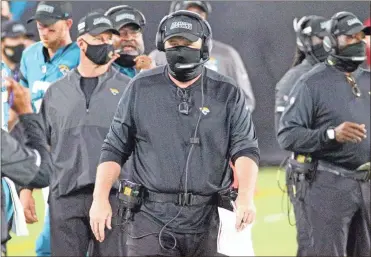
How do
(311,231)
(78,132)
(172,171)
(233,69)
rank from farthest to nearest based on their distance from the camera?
(233,69) → (311,231) → (78,132) → (172,171)

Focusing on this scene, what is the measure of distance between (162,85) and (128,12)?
2016mm

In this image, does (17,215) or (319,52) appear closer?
(17,215)

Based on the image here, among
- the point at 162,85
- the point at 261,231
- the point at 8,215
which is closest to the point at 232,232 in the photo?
the point at 162,85

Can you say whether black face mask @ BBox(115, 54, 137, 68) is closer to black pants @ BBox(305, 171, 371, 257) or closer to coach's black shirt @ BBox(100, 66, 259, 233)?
black pants @ BBox(305, 171, 371, 257)

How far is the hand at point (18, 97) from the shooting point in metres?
4.23

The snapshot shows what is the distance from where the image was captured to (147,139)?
566 cm

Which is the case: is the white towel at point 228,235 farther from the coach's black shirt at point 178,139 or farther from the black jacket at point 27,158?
the black jacket at point 27,158

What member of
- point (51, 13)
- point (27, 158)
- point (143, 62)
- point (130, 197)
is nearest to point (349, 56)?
point (143, 62)

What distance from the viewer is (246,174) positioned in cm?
552

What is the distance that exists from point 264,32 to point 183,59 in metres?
6.28

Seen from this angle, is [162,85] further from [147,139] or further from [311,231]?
[311,231]

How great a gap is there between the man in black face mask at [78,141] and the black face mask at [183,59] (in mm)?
1134

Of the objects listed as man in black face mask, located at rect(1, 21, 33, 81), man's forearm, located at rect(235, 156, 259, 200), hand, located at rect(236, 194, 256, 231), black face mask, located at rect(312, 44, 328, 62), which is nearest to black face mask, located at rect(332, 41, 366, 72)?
black face mask, located at rect(312, 44, 328, 62)

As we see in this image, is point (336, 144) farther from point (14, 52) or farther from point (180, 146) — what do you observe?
point (14, 52)
